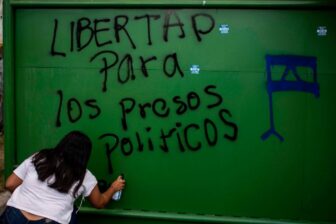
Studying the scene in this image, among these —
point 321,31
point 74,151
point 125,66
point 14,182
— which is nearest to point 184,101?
point 125,66

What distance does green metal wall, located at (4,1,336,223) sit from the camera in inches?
137

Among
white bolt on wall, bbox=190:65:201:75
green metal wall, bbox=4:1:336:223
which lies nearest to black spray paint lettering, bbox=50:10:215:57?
green metal wall, bbox=4:1:336:223

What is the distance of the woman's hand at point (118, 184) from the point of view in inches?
143

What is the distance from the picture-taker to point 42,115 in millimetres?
3795

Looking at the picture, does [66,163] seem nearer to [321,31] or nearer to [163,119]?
[163,119]

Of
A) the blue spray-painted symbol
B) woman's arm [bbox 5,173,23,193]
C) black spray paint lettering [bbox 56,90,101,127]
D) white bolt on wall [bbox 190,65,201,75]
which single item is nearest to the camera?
woman's arm [bbox 5,173,23,193]

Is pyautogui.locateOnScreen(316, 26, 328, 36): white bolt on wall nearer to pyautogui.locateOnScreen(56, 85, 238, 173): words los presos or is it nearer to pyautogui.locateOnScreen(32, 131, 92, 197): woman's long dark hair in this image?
pyautogui.locateOnScreen(56, 85, 238, 173): words los presos

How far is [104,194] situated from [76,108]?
737mm

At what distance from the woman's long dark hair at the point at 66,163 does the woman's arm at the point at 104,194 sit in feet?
0.69

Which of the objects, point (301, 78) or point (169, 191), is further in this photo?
point (169, 191)

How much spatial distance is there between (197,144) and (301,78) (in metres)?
0.95

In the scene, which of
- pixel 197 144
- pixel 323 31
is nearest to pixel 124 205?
pixel 197 144

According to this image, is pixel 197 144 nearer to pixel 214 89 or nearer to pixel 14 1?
pixel 214 89

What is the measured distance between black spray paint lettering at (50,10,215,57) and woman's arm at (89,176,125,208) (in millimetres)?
1092
